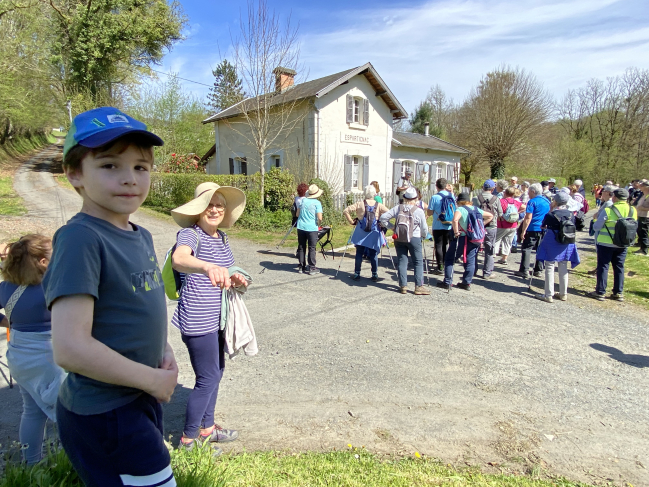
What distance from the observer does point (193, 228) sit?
271 centimetres

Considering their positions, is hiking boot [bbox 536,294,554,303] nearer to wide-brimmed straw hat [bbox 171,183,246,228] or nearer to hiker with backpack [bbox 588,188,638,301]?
hiker with backpack [bbox 588,188,638,301]

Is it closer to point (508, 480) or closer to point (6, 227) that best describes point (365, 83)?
point (6, 227)

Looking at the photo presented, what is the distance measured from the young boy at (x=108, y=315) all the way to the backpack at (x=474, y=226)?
6.49 m

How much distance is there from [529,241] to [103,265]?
340 inches

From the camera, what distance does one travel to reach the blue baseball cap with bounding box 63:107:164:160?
1229mm

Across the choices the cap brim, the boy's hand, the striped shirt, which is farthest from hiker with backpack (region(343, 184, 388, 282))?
the cap brim

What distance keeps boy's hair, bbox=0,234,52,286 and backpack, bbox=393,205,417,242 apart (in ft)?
17.1

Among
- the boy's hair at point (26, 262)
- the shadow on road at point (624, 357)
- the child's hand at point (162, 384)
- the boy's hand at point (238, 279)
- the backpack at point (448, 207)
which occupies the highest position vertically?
Answer: the backpack at point (448, 207)

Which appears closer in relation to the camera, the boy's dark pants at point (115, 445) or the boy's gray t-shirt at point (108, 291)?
the boy's gray t-shirt at point (108, 291)

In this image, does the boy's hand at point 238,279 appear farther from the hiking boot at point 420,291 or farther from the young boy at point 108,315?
the hiking boot at point 420,291

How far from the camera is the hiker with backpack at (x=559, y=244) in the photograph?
638 centimetres

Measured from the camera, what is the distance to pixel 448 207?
24.9ft

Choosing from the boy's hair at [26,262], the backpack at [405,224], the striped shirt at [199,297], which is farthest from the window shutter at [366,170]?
the boy's hair at [26,262]

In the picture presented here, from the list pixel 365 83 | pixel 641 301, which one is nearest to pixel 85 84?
pixel 365 83
